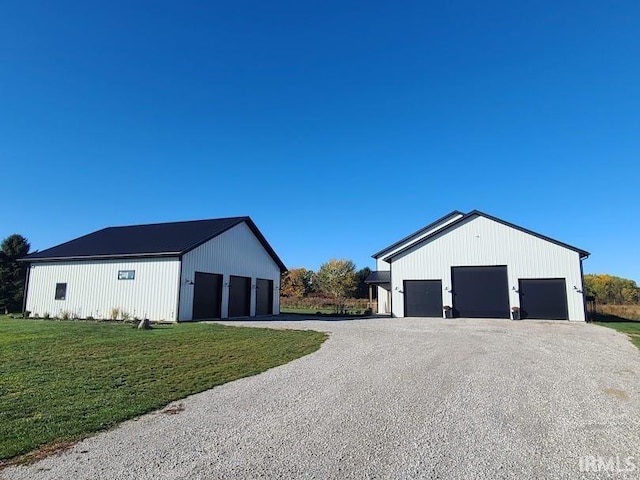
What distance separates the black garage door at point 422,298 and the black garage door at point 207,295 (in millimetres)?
11124

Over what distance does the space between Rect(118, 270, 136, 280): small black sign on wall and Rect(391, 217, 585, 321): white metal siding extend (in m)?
14.8

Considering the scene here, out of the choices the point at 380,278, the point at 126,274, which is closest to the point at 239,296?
the point at 126,274

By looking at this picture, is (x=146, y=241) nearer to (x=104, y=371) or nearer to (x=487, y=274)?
(x=104, y=371)

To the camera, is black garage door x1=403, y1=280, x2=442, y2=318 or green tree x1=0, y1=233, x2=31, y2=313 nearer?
black garage door x1=403, y1=280, x2=442, y2=318

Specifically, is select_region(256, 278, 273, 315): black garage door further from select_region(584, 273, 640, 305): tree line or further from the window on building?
select_region(584, 273, 640, 305): tree line

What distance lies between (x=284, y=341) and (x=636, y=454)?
924cm

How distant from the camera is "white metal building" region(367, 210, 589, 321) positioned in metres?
21.9

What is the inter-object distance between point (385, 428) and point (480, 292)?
67.1 ft

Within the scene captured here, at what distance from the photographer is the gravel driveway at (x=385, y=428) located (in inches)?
140

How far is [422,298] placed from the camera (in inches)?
958

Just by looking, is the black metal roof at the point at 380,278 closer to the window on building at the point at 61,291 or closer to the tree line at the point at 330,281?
the tree line at the point at 330,281

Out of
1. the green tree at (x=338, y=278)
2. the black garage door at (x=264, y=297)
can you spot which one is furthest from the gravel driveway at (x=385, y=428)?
the green tree at (x=338, y=278)

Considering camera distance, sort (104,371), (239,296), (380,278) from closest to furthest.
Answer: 1. (104,371)
2. (239,296)
3. (380,278)

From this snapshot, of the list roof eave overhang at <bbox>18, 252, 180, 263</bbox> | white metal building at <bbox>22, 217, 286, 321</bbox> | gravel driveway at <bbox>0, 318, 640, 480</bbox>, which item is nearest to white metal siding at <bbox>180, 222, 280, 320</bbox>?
white metal building at <bbox>22, 217, 286, 321</bbox>
